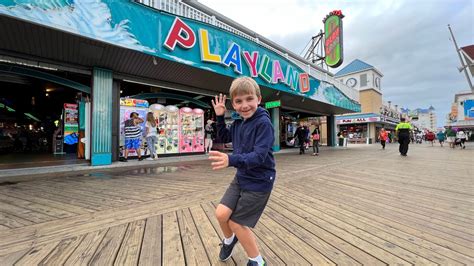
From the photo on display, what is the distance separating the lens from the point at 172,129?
10203 millimetres

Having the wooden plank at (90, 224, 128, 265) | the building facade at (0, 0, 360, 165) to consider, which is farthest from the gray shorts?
the building facade at (0, 0, 360, 165)

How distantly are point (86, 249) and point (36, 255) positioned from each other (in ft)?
1.23

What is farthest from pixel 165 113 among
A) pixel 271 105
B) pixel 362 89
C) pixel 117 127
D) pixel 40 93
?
pixel 362 89

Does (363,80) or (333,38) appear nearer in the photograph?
(333,38)

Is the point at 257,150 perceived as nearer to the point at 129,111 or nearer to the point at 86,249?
the point at 86,249

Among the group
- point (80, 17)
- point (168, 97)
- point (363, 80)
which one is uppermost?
point (363, 80)

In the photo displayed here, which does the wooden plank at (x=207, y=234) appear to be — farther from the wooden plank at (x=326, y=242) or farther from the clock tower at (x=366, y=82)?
the clock tower at (x=366, y=82)

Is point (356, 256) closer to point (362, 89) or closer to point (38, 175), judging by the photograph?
point (38, 175)

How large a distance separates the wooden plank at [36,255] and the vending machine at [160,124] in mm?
7826

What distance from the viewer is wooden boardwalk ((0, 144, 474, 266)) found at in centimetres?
188

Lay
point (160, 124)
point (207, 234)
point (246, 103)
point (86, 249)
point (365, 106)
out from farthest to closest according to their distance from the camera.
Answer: point (365, 106)
point (160, 124)
point (207, 234)
point (86, 249)
point (246, 103)

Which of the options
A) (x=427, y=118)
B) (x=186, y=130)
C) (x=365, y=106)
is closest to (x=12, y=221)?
(x=186, y=130)

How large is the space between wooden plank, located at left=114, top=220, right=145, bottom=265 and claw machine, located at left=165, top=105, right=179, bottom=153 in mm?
7751

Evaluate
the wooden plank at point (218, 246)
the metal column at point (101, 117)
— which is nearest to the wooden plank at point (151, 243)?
the wooden plank at point (218, 246)
